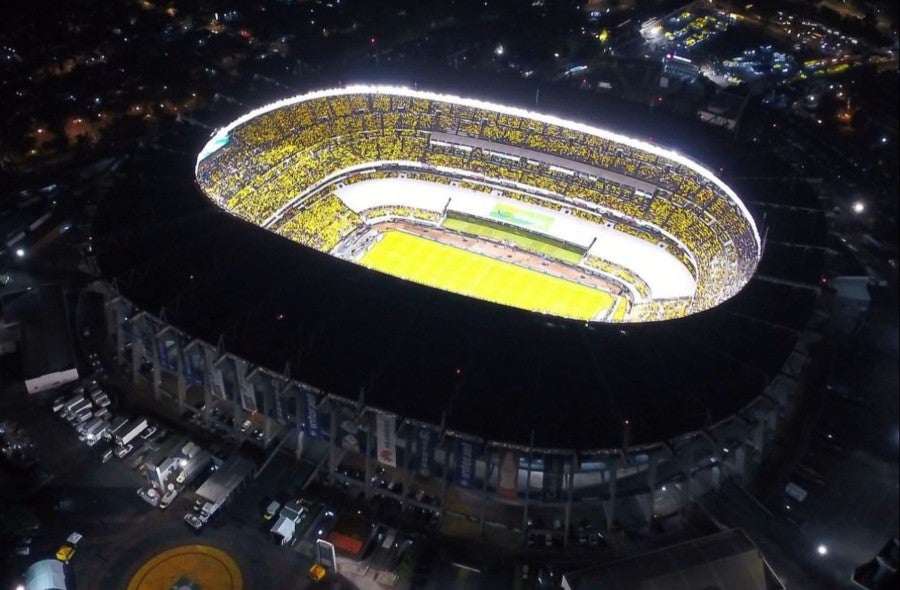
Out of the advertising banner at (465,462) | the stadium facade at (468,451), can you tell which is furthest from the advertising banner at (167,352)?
the advertising banner at (465,462)

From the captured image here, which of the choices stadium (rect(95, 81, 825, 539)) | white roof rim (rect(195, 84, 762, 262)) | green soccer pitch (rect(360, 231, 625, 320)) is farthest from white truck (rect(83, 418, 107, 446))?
green soccer pitch (rect(360, 231, 625, 320))

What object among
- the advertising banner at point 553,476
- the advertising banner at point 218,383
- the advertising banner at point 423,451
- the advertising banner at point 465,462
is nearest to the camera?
the advertising banner at point 553,476

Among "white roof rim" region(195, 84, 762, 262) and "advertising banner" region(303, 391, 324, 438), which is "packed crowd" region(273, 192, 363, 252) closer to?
"white roof rim" region(195, 84, 762, 262)

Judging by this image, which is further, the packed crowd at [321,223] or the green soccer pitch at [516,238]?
the green soccer pitch at [516,238]

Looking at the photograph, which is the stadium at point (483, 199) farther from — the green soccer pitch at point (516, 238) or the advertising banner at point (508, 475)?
the advertising banner at point (508, 475)

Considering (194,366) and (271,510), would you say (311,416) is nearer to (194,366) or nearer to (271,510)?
(271,510)

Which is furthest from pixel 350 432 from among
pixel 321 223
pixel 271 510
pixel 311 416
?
pixel 321 223
